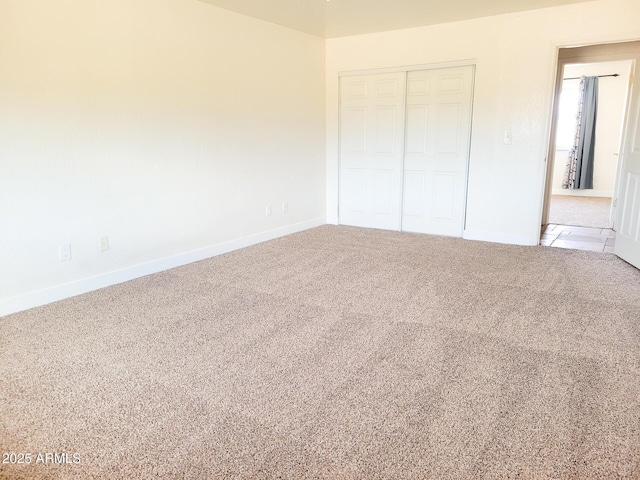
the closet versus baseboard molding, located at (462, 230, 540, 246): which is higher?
the closet

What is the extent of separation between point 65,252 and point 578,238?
5.38m

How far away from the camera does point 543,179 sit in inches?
185

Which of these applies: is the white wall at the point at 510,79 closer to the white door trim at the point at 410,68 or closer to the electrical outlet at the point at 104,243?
the white door trim at the point at 410,68

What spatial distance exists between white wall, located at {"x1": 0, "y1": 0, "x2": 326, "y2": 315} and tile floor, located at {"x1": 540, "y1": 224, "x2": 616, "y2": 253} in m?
3.25

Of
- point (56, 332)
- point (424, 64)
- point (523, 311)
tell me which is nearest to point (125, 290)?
point (56, 332)

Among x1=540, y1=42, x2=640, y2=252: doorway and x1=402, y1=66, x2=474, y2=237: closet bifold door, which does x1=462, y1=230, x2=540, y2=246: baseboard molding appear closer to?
x1=402, y1=66, x2=474, y2=237: closet bifold door

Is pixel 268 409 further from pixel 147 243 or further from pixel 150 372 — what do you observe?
pixel 147 243

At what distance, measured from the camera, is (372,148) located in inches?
224

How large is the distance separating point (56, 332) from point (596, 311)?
3.55m

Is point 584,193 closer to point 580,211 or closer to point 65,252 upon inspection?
point 580,211

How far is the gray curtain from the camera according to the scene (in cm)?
845

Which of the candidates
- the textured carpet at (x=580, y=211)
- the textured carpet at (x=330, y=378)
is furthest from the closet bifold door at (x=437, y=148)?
the textured carpet at (x=580, y=211)

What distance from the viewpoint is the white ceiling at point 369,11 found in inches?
161

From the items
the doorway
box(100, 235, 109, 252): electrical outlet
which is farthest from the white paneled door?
box(100, 235, 109, 252): electrical outlet
